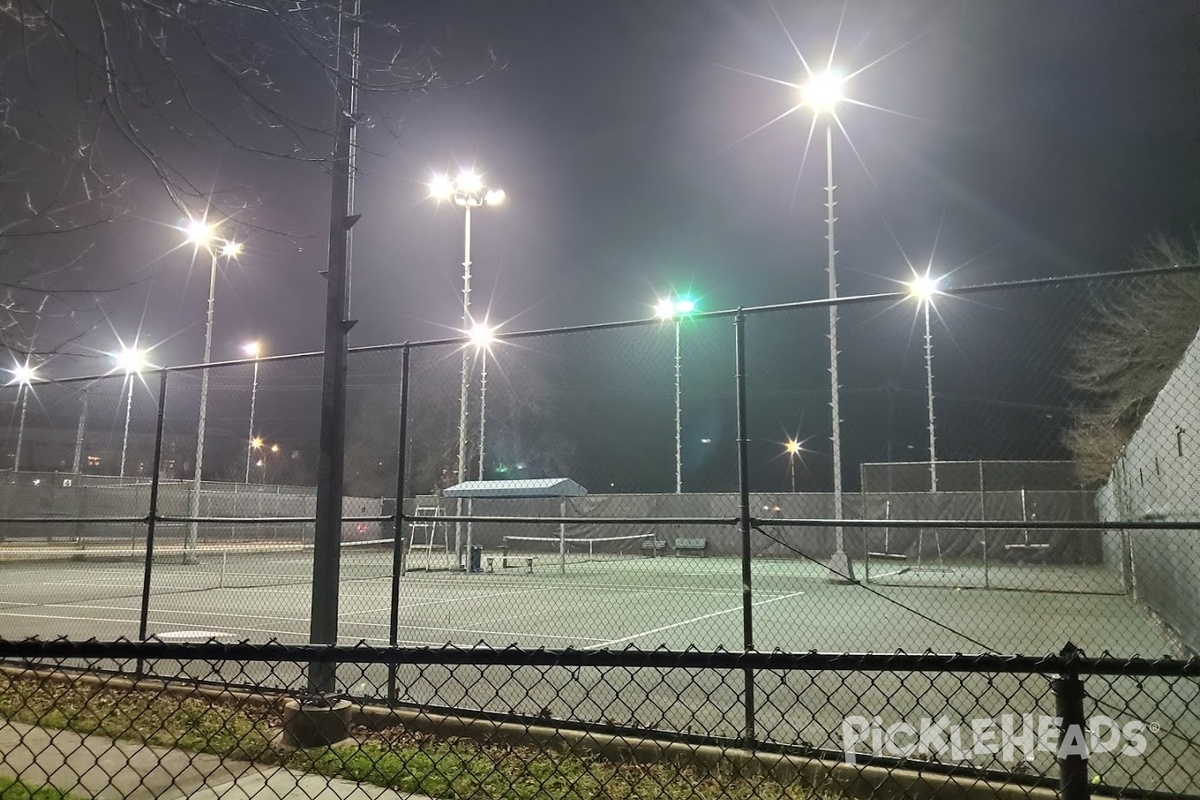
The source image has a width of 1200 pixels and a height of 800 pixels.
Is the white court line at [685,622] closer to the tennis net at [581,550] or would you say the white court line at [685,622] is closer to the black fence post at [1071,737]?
the black fence post at [1071,737]

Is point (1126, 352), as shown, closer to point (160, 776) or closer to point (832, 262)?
point (832, 262)

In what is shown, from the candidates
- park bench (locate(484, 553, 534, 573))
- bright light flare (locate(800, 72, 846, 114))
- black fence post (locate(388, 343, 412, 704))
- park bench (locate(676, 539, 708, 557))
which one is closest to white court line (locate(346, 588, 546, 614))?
park bench (locate(484, 553, 534, 573))

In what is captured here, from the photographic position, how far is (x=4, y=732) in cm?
A: 604

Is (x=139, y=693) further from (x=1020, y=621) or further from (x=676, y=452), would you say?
(x=1020, y=621)

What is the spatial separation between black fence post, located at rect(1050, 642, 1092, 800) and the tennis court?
3600 millimetres

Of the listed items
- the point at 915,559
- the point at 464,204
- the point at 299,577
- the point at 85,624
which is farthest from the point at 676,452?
the point at 915,559

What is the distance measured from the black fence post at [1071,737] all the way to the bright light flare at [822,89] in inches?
592

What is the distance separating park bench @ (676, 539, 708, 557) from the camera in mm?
26016

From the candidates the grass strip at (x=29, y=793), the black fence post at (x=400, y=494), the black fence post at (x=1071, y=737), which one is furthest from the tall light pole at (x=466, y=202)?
the black fence post at (x=1071, y=737)

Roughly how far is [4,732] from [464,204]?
16955mm

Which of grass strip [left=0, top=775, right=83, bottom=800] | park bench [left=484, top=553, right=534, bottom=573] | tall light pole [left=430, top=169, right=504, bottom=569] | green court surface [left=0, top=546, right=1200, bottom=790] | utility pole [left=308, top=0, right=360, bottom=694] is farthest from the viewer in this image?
park bench [left=484, top=553, right=534, bottom=573]

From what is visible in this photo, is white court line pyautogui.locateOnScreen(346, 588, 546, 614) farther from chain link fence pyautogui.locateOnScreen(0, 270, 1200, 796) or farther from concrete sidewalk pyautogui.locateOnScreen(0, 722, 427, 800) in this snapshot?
concrete sidewalk pyautogui.locateOnScreen(0, 722, 427, 800)

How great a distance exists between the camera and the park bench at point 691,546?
2602cm

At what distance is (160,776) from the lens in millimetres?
5020
